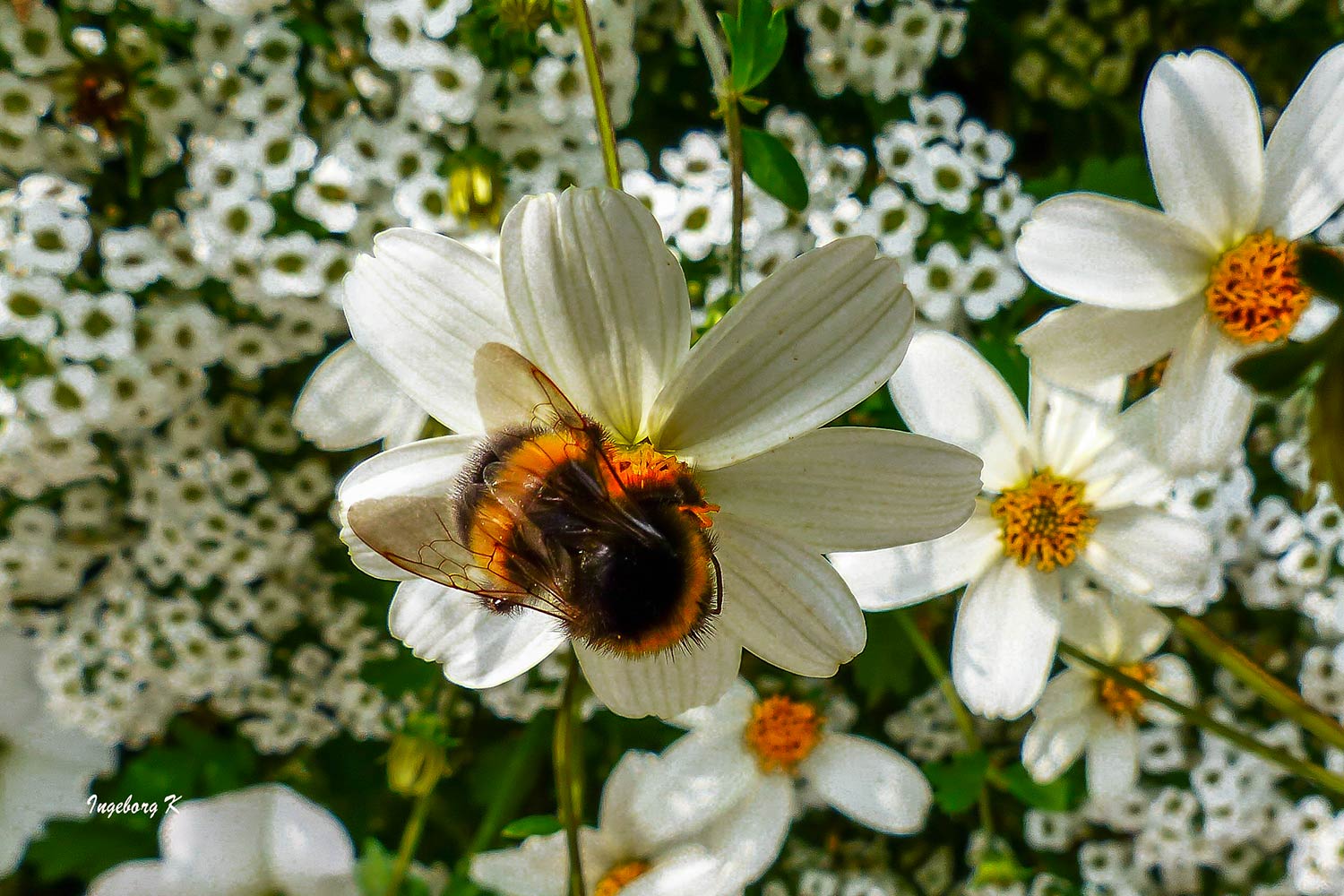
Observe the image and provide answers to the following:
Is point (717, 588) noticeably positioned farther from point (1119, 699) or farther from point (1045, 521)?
point (1119, 699)

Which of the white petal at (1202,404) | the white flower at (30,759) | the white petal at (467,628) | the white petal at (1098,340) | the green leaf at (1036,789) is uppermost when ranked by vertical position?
the white petal at (1098,340)

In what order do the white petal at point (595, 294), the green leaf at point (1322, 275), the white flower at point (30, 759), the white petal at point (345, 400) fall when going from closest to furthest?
the green leaf at point (1322, 275) → the white petal at point (595, 294) → the white petal at point (345, 400) → the white flower at point (30, 759)

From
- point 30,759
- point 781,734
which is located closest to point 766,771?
point 781,734

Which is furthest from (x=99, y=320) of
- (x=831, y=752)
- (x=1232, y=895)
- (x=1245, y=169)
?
(x=1232, y=895)

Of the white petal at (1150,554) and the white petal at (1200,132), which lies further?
the white petal at (1150,554)

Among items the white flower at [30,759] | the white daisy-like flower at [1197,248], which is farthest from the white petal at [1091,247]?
the white flower at [30,759]

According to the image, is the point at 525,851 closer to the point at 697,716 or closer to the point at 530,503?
the point at 697,716

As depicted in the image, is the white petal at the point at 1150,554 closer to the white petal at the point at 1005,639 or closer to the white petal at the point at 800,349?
the white petal at the point at 1005,639
